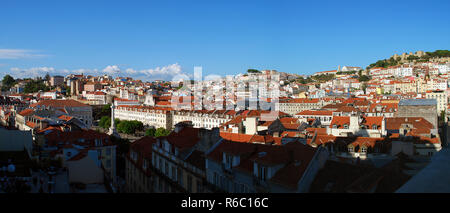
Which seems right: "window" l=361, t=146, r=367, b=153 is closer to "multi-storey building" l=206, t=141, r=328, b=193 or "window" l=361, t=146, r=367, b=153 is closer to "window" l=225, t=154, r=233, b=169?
"multi-storey building" l=206, t=141, r=328, b=193

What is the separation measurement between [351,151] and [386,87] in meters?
123

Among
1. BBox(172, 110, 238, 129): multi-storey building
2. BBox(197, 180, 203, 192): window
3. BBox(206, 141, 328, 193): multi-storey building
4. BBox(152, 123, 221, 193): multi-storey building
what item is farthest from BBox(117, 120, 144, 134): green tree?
BBox(206, 141, 328, 193): multi-storey building

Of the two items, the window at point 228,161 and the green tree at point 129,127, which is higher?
the window at point 228,161

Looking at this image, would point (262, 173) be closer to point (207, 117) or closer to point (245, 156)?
point (245, 156)

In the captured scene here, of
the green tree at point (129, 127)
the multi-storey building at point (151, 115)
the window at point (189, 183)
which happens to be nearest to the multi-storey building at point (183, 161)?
the window at point (189, 183)

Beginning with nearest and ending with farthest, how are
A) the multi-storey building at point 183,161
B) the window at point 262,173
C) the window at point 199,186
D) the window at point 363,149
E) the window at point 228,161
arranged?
the window at point 262,173
the window at point 228,161
the window at point 199,186
the multi-storey building at point 183,161
the window at point 363,149

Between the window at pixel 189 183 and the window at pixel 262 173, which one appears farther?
the window at pixel 189 183

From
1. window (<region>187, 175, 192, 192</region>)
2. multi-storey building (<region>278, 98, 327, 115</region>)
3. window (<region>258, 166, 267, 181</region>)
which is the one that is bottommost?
window (<region>187, 175, 192, 192</region>)

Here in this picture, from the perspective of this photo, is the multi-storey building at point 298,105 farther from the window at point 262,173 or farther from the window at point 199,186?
the window at point 262,173

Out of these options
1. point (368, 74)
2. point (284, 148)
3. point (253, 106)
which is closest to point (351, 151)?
point (284, 148)

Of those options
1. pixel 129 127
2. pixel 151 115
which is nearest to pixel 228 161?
pixel 129 127

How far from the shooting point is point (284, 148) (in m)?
16.4
